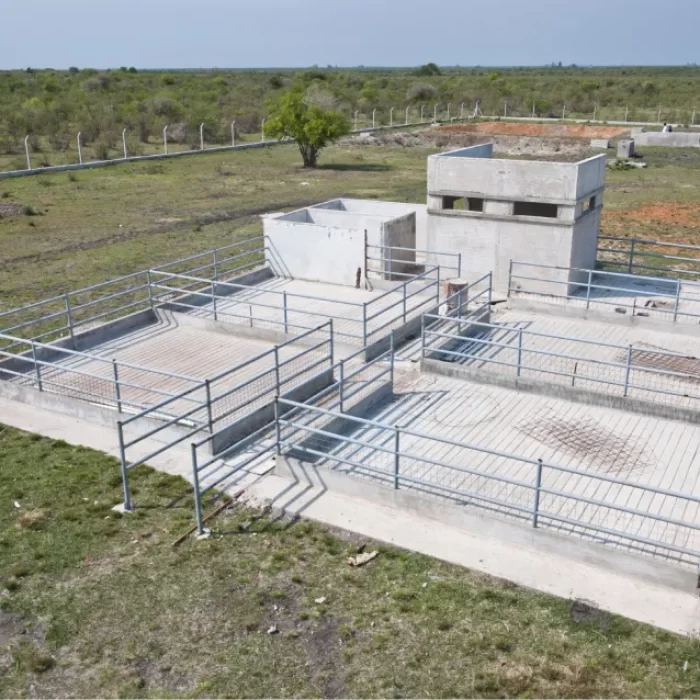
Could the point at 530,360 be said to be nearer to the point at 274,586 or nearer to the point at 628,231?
the point at 274,586

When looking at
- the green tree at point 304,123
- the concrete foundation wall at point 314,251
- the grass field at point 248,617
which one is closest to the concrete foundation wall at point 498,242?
the concrete foundation wall at point 314,251

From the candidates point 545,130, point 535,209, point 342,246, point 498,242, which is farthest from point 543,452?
point 545,130

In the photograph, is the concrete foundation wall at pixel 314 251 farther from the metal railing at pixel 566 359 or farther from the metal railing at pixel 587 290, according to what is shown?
the metal railing at pixel 587 290

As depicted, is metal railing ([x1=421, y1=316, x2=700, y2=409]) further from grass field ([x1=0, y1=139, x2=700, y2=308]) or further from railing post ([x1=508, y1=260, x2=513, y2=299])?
grass field ([x1=0, y1=139, x2=700, y2=308])

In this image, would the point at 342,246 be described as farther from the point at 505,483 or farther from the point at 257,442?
the point at 505,483

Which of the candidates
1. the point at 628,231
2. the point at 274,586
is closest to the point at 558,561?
the point at 274,586

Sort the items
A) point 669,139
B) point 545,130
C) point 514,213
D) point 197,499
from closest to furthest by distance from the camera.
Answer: point 197,499 < point 514,213 < point 669,139 < point 545,130
